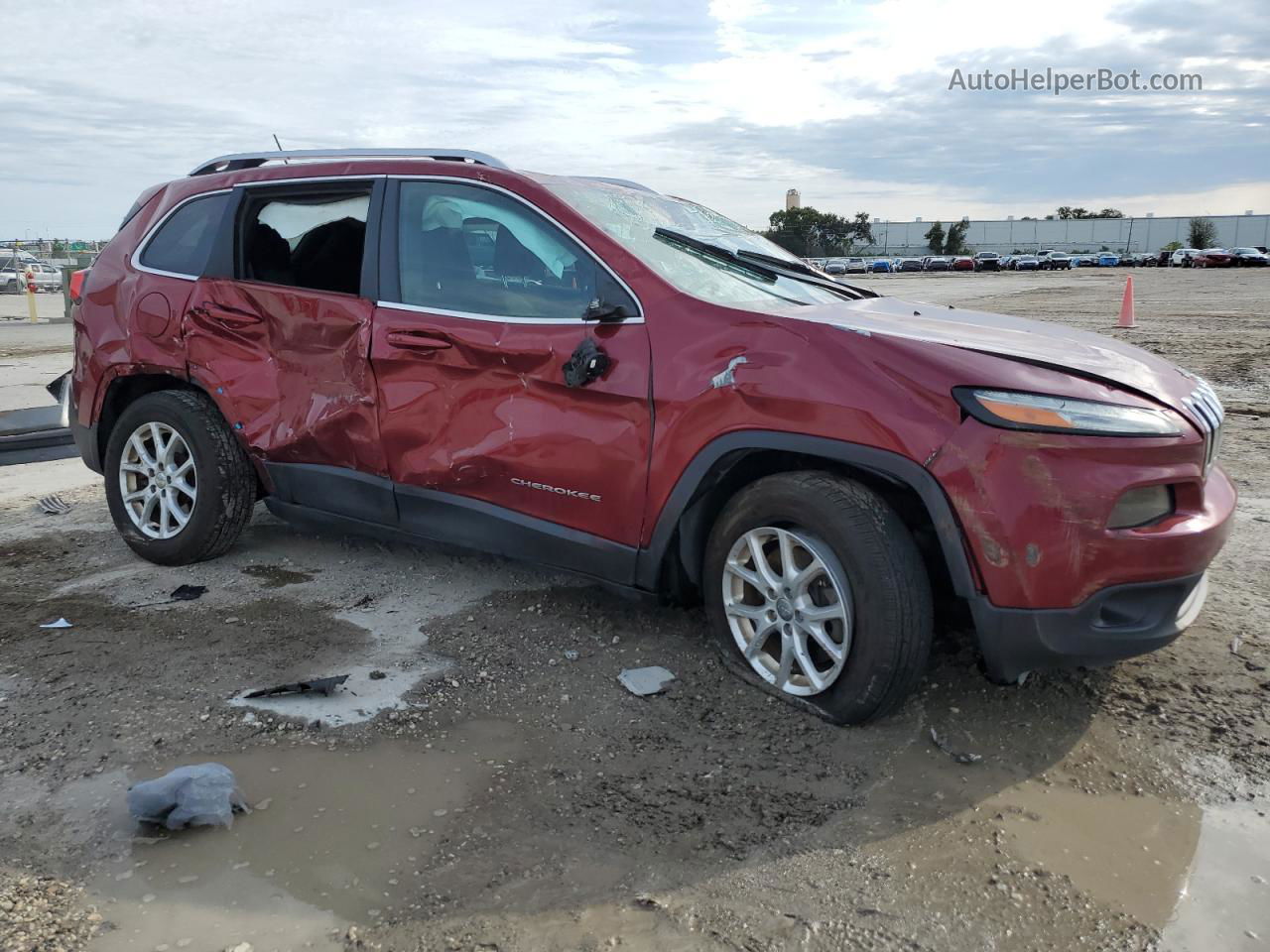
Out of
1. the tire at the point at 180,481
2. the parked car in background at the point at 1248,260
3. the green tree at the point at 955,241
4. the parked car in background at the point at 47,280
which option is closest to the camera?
the tire at the point at 180,481

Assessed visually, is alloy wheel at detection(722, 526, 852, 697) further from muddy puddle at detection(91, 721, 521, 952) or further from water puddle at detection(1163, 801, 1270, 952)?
water puddle at detection(1163, 801, 1270, 952)

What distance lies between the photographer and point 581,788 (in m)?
2.95

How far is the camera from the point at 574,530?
375 cm

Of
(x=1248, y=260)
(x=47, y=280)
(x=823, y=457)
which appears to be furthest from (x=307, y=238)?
(x=1248, y=260)

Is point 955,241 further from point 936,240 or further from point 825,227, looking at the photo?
point 825,227

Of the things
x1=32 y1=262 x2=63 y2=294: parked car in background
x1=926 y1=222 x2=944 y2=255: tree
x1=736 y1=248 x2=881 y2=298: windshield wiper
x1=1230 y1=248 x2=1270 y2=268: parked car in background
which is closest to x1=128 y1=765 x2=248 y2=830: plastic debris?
x1=736 y1=248 x2=881 y2=298: windshield wiper

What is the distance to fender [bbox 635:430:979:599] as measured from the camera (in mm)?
2967

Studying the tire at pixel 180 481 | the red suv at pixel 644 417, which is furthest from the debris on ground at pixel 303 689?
the tire at pixel 180 481

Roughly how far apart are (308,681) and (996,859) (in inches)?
88.2

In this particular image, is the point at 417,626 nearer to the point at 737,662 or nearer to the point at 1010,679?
the point at 737,662

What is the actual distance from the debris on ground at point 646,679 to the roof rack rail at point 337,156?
199cm

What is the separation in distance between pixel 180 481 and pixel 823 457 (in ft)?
9.96

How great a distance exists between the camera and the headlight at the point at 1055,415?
2871 millimetres

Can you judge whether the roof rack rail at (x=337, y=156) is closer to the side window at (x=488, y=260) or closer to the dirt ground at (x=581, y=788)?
the side window at (x=488, y=260)
